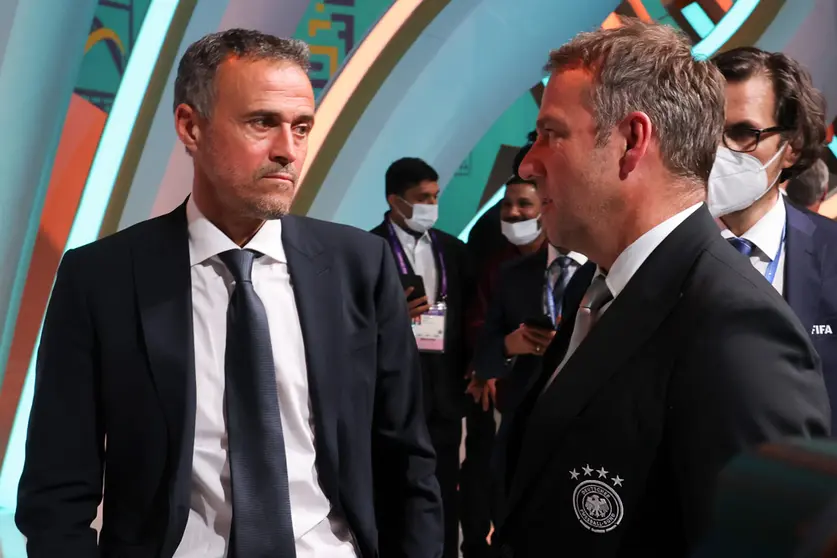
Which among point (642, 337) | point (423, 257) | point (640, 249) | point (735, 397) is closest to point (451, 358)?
point (423, 257)

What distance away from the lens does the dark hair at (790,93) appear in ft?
6.58

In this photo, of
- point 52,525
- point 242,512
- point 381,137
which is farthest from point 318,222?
point 381,137

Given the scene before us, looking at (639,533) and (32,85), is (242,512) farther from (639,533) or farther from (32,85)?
(32,85)

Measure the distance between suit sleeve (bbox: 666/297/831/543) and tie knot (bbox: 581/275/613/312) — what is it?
28cm

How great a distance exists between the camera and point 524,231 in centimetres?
402

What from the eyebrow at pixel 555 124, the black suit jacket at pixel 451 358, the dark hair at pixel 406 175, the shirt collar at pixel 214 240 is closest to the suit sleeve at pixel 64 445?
the shirt collar at pixel 214 240

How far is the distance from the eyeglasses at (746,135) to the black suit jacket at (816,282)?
209mm

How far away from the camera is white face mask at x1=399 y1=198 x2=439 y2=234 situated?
4.29 meters

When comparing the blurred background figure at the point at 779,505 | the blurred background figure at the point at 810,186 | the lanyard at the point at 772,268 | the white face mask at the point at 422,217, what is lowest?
the white face mask at the point at 422,217

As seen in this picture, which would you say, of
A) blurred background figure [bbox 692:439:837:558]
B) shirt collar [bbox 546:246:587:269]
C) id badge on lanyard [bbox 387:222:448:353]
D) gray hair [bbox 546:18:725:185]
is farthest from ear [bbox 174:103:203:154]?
id badge on lanyard [bbox 387:222:448:353]

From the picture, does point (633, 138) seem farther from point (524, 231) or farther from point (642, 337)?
point (524, 231)

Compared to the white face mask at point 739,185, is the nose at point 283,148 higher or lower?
lower

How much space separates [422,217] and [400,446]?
260 cm

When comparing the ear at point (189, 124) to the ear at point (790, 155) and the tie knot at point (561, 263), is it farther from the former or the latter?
the tie knot at point (561, 263)
